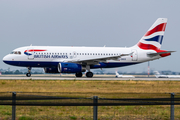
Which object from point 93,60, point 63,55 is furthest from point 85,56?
point 63,55

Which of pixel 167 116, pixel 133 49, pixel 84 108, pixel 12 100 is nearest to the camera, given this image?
pixel 12 100

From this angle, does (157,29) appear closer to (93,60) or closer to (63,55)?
(93,60)

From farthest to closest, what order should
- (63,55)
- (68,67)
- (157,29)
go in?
(157,29) → (63,55) → (68,67)

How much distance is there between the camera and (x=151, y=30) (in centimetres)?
4766

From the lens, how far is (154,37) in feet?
156

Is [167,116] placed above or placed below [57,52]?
below

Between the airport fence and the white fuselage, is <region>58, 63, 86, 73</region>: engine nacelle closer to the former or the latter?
the white fuselage

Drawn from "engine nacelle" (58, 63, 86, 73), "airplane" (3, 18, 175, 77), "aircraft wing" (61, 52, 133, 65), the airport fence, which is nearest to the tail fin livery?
"airplane" (3, 18, 175, 77)

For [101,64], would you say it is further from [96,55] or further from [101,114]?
[101,114]

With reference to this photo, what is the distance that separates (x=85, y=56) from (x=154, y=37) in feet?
40.3

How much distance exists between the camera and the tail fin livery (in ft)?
154

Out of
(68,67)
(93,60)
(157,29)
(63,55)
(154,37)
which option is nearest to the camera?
(68,67)

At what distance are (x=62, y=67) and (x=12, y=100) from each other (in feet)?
99.3

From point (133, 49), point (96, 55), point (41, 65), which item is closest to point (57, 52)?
point (41, 65)
